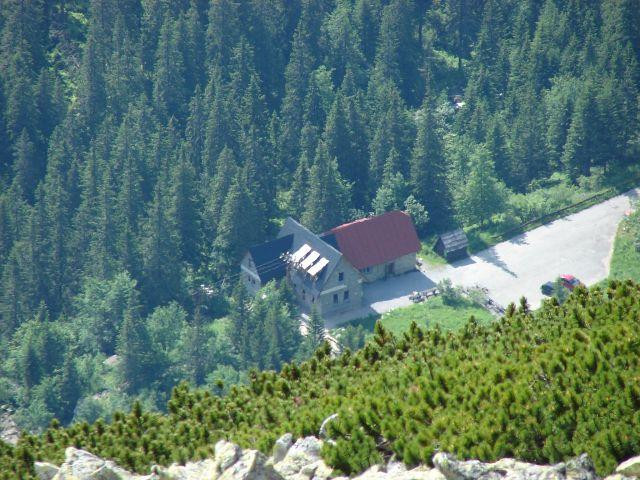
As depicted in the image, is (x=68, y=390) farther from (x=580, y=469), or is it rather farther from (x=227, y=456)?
(x=580, y=469)

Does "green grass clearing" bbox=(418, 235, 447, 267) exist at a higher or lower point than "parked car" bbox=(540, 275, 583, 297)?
higher

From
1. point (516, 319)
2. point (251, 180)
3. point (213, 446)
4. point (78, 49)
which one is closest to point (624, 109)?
point (251, 180)

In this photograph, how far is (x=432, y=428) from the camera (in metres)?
23.6

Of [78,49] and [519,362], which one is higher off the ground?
[78,49]

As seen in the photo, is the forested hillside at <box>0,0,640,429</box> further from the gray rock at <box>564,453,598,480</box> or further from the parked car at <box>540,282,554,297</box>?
the gray rock at <box>564,453,598,480</box>

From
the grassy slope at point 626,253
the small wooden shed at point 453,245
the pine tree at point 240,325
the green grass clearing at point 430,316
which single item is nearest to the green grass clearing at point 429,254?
the small wooden shed at point 453,245

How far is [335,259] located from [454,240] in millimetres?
9264

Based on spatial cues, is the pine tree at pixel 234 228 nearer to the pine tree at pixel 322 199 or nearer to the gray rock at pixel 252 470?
the pine tree at pixel 322 199

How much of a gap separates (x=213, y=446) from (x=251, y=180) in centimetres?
5543

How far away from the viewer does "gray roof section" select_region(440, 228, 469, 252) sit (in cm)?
7562

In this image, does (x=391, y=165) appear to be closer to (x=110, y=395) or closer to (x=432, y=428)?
(x=110, y=395)

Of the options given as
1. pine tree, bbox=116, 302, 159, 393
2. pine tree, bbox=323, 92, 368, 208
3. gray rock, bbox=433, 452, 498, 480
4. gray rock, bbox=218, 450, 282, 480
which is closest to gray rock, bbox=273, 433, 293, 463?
gray rock, bbox=218, 450, 282, 480

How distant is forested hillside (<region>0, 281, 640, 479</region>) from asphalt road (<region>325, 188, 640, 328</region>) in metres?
40.9

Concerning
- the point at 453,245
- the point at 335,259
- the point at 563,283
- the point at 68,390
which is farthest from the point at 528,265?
the point at 68,390
